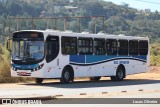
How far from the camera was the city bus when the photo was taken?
2730cm

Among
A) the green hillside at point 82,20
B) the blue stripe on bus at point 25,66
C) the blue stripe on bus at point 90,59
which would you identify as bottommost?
the blue stripe on bus at point 25,66

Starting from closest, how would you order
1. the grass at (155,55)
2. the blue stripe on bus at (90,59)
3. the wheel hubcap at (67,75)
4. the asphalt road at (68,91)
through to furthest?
the asphalt road at (68,91) < the wheel hubcap at (67,75) < the blue stripe on bus at (90,59) < the grass at (155,55)

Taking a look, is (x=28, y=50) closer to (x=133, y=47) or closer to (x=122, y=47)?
(x=122, y=47)

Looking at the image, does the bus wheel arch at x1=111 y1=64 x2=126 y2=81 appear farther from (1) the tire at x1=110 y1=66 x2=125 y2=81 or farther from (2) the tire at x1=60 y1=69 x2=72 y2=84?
(2) the tire at x1=60 y1=69 x2=72 y2=84

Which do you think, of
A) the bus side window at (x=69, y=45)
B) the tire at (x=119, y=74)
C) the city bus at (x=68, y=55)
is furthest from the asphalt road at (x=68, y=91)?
the tire at (x=119, y=74)

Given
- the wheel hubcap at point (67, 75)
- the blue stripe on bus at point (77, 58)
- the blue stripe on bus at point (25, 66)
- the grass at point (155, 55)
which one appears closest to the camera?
the blue stripe on bus at point (25, 66)

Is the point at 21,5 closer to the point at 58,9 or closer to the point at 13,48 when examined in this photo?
the point at 58,9

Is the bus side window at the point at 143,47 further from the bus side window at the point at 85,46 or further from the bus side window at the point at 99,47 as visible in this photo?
the bus side window at the point at 85,46

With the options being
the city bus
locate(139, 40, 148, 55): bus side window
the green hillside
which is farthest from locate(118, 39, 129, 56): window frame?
the green hillside

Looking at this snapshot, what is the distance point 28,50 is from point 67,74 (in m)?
2.86

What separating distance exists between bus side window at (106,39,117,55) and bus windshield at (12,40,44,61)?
21.4 feet

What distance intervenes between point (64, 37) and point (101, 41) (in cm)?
403

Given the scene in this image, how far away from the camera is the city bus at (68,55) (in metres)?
27.3

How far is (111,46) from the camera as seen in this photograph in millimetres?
32938
